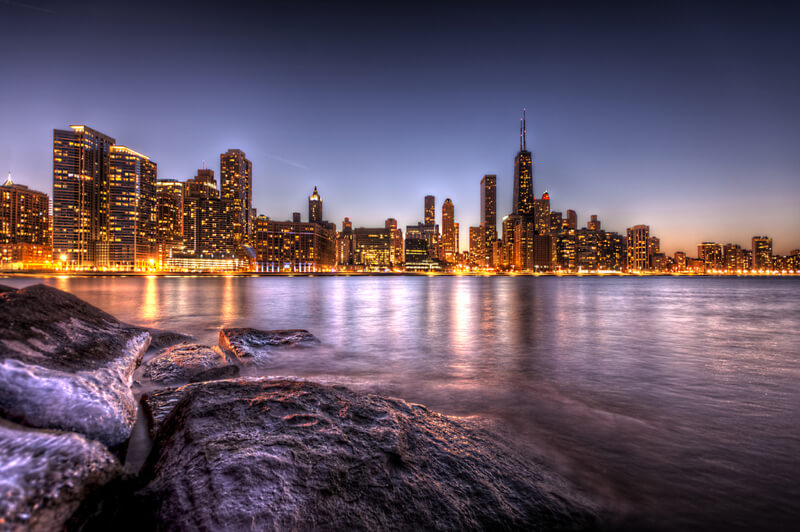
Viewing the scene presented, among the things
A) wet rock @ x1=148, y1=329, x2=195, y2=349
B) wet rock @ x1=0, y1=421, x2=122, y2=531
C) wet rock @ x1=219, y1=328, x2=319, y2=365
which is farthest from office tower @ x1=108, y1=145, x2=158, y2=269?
wet rock @ x1=0, y1=421, x2=122, y2=531

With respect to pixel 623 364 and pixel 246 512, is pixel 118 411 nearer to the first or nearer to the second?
pixel 246 512

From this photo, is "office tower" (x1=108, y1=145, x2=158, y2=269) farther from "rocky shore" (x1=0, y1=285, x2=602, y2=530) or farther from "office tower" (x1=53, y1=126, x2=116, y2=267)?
"rocky shore" (x1=0, y1=285, x2=602, y2=530)

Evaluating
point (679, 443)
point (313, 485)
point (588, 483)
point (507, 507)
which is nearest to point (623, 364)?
point (679, 443)

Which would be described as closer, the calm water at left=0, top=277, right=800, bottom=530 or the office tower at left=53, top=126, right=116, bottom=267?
the calm water at left=0, top=277, right=800, bottom=530

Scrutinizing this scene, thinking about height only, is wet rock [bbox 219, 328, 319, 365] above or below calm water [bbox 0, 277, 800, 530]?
above

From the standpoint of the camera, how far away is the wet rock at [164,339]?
33.8 feet

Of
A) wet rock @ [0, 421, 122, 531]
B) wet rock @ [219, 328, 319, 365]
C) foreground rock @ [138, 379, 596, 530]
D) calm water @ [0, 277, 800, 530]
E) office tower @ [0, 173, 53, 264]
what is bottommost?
calm water @ [0, 277, 800, 530]

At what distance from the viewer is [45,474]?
7.68 ft

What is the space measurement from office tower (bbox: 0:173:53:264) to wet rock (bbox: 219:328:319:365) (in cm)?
23373

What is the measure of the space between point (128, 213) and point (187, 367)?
21732 centimetres

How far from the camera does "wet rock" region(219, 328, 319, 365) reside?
9.78 m

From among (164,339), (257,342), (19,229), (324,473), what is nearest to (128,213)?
(19,229)

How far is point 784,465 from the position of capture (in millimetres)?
4973

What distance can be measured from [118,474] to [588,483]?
17.0 ft
